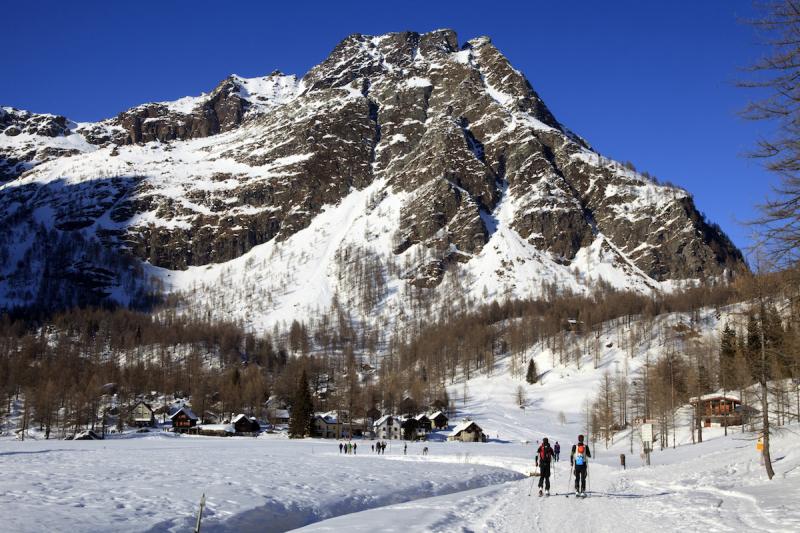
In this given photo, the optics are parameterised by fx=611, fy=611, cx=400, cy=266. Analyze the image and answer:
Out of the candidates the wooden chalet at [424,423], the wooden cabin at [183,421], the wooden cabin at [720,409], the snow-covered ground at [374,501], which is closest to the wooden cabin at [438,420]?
the wooden chalet at [424,423]

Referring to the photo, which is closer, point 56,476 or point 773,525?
point 773,525

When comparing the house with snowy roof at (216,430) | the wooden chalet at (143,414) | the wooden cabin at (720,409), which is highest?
the wooden cabin at (720,409)

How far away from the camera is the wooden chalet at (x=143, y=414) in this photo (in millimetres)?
120688

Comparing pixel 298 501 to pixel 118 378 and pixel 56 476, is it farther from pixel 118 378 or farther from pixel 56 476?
pixel 118 378

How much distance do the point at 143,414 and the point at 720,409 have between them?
104 m

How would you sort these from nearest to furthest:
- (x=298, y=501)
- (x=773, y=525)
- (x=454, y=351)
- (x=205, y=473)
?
(x=773, y=525) → (x=298, y=501) → (x=205, y=473) → (x=454, y=351)

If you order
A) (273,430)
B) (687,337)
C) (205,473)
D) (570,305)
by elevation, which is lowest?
(273,430)

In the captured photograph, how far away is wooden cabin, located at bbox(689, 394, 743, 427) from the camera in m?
69.1

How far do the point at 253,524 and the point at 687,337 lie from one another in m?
134

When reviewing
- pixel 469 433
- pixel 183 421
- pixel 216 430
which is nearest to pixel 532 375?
pixel 469 433

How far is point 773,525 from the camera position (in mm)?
14008

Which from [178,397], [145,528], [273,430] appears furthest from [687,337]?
[145,528]

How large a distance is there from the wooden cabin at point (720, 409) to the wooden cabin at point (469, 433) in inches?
1285

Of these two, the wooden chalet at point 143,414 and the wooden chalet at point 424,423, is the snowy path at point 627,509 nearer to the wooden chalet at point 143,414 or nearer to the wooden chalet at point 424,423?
the wooden chalet at point 424,423
